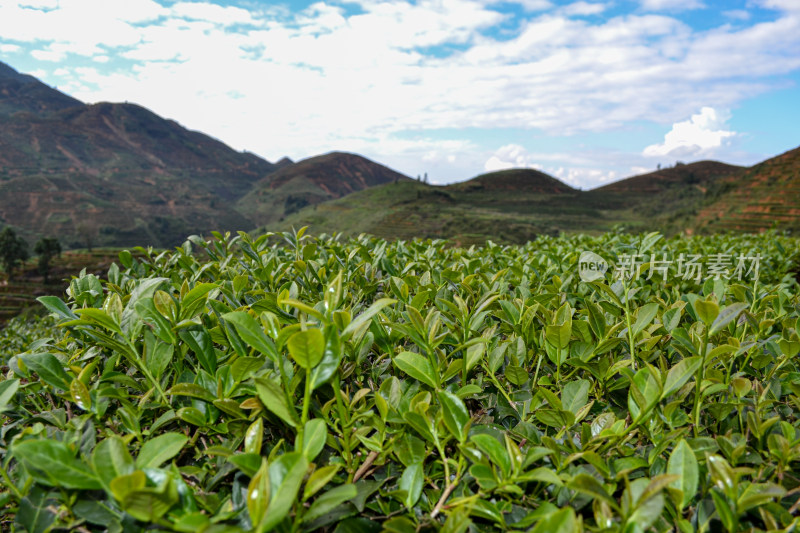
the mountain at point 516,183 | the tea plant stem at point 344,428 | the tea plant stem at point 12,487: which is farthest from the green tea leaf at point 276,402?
the mountain at point 516,183

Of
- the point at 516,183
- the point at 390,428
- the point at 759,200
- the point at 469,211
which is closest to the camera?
the point at 390,428

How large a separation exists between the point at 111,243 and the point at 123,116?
121 meters

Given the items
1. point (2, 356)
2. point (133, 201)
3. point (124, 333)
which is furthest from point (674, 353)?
point (133, 201)

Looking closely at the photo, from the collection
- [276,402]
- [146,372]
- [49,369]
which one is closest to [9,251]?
[49,369]

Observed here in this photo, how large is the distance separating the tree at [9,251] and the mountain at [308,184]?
74.4 m

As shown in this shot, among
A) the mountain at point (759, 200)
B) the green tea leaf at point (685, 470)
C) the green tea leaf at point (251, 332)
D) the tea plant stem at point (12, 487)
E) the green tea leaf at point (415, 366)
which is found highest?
the mountain at point (759, 200)

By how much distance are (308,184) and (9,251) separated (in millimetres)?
118449

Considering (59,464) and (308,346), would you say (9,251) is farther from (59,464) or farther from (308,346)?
(308,346)

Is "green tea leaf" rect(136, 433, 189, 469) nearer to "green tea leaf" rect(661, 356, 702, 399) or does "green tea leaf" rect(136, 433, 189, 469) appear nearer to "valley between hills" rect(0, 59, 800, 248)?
"green tea leaf" rect(661, 356, 702, 399)

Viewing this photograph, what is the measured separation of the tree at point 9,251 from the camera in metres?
56.1

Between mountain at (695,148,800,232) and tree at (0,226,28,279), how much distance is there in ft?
279

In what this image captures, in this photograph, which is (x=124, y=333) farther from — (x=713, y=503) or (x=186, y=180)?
(x=186, y=180)

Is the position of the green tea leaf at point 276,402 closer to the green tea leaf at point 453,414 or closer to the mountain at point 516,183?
the green tea leaf at point 453,414

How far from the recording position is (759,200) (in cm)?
4534
